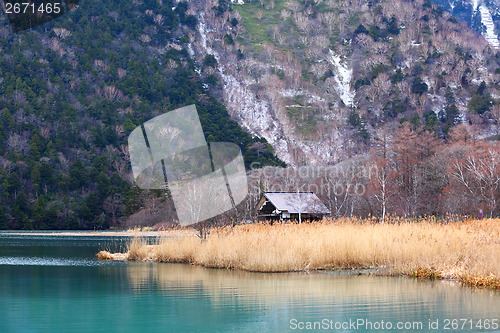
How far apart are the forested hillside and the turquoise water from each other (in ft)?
212

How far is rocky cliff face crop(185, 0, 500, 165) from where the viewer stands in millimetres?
124062

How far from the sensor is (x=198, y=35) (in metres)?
164

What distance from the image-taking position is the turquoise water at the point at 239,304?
9801 millimetres

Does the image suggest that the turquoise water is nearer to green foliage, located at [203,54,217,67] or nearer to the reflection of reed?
the reflection of reed

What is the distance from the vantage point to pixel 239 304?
12.1 meters

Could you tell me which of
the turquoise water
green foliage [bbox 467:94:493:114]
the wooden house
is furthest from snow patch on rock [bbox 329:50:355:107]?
the turquoise water

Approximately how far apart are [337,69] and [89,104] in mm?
70445

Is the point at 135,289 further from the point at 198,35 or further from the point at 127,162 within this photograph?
the point at 198,35

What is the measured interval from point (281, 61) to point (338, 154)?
4602cm

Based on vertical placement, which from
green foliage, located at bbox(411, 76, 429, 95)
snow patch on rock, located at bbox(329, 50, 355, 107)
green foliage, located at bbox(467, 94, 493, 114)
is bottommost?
green foliage, located at bbox(467, 94, 493, 114)

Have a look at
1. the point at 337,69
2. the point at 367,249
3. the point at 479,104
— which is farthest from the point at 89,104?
the point at 367,249

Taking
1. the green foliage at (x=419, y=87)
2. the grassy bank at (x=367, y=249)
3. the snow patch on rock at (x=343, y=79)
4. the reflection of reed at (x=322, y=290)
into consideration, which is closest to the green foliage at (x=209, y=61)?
the snow patch on rock at (x=343, y=79)

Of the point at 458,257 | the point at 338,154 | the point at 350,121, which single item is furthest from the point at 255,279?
the point at 350,121

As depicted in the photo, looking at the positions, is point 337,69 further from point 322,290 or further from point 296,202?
point 322,290
